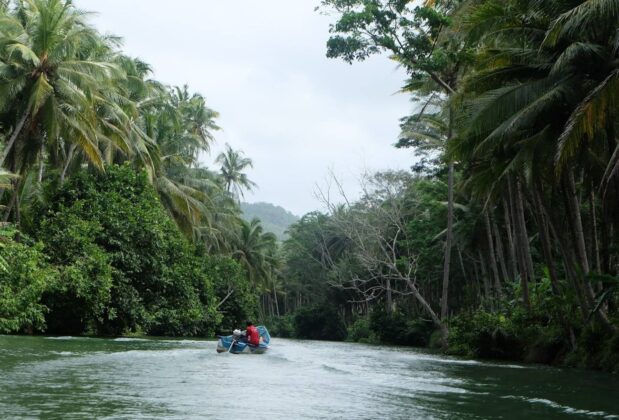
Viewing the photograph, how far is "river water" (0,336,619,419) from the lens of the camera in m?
9.04

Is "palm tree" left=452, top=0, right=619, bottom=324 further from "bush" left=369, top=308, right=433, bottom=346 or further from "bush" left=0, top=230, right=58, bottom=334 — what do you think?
"bush" left=369, top=308, right=433, bottom=346

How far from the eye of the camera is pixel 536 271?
31.5m

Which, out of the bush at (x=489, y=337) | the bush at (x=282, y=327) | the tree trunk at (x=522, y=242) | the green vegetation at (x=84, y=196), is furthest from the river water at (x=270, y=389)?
the bush at (x=282, y=327)

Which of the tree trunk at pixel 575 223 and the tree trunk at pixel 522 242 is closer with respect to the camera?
the tree trunk at pixel 575 223

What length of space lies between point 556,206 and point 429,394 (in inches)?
500

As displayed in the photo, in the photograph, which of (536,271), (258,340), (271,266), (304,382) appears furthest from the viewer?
(271,266)

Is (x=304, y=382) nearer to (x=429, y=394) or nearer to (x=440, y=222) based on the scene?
(x=429, y=394)

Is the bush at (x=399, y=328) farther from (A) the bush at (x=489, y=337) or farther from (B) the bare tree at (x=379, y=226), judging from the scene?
(A) the bush at (x=489, y=337)

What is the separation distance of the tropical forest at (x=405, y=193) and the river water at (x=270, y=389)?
0.18 meters

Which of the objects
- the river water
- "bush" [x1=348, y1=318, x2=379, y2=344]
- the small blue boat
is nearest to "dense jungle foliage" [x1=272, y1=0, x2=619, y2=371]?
the river water

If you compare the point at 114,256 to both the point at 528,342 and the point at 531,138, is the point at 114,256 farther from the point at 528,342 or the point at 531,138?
the point at 531,138

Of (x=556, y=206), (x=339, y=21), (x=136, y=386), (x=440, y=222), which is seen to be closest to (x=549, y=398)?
(x=136, y=386)

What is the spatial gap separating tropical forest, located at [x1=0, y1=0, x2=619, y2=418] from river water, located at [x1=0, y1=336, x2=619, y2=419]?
182mm

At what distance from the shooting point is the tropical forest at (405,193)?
14.2 meters
